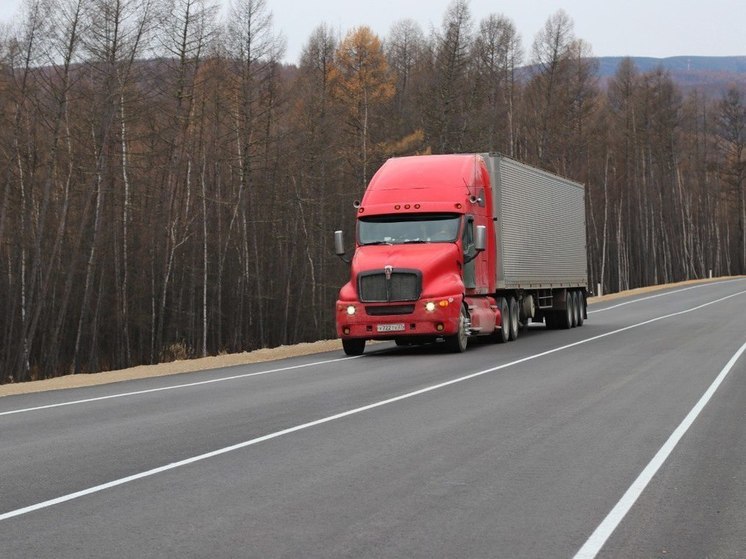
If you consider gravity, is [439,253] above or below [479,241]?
below

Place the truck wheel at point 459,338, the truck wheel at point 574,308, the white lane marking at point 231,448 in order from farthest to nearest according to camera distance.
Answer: the truck wheel at point 574,308, the truck wheel at point 459,338, the white lane marking at point 231,448

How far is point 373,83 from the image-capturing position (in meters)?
53.9

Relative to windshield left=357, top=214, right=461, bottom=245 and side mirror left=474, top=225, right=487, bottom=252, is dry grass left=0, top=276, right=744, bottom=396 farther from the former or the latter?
side mirror left=474, top=225, right=487, bottom=252

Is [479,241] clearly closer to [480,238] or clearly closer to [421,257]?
[480,238]

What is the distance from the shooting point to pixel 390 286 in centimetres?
2247

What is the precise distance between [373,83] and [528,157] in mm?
26852

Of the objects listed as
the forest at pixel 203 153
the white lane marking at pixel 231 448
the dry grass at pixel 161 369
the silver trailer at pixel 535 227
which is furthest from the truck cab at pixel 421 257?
the forest at pixel 203 153

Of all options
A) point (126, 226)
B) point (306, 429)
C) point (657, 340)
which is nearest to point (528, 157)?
point (126, 226)

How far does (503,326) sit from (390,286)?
4685 millimetres

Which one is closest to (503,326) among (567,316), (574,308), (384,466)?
(567,316)

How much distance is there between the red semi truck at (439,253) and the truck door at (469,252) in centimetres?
2

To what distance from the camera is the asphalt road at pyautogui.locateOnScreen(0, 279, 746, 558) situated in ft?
20.9

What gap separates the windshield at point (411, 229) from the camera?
23344 mm

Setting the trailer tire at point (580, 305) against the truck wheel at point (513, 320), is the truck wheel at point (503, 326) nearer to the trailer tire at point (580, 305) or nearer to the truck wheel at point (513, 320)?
the truck wheel at point (513, 320)
